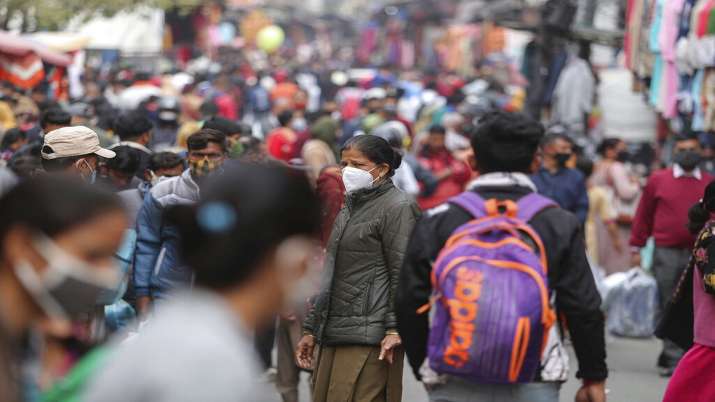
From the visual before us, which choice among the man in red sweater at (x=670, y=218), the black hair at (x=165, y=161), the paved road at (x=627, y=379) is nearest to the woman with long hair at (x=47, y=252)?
the black hair at (x=165, y=161)

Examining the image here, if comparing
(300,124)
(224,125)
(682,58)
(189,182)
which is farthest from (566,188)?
(300,124)

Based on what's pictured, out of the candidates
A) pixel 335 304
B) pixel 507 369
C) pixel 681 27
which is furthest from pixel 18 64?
pixel 507 369

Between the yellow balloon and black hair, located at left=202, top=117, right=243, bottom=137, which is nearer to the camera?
black hair, located at left=202, top=117, right=243, bottom=137

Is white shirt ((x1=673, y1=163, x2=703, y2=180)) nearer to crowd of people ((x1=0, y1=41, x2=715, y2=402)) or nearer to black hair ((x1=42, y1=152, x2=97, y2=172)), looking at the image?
crowd of people ((x1=0, y1=41, x2=715, y2=402))

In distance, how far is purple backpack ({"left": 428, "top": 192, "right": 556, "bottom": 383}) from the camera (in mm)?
4129

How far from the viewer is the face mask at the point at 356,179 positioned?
6.16m

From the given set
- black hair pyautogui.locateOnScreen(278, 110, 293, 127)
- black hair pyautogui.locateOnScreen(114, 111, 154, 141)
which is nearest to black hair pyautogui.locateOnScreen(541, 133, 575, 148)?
black hair pyautogui.locateOnScreen(114, 111, 154, 141)

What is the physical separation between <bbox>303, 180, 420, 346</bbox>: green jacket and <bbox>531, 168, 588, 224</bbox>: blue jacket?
14.2ft

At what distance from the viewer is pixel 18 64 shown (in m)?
16.1

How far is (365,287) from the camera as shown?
6.12 metres

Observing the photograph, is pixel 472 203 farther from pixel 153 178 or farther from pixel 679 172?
pixel 679 172

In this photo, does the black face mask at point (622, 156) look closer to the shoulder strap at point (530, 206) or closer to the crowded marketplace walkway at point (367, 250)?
the crowded marketplace walkway at point (367, 250)

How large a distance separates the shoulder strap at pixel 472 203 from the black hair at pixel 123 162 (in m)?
3.44

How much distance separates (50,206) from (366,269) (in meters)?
3.39
